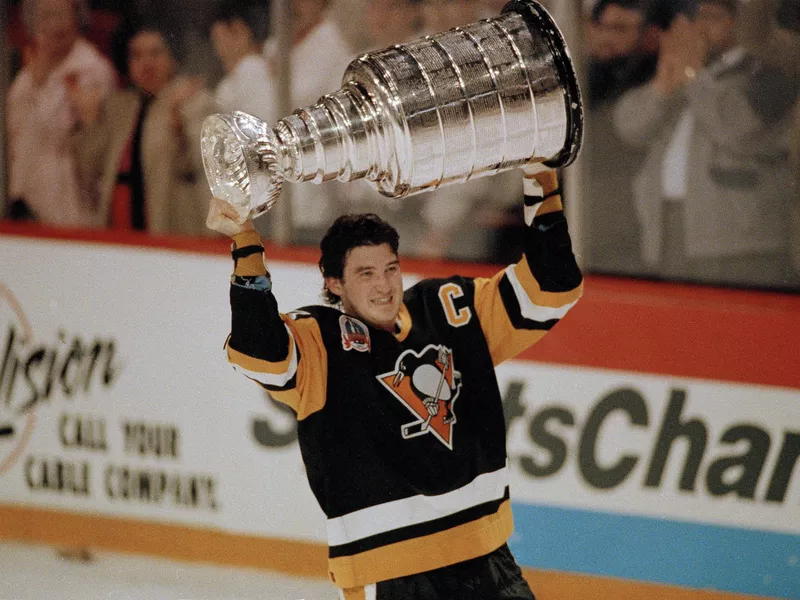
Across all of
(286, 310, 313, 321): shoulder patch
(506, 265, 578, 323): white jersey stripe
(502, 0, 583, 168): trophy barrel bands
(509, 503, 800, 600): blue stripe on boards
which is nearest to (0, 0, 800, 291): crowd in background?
(509, 503, 800, 600): blue stripe on boards

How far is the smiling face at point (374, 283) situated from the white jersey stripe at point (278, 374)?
0.59 feet

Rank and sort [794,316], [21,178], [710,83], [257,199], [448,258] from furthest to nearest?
[21,178], [448,258], [710,83], [794,316], [257,199]

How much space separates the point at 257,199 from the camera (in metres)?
2.00

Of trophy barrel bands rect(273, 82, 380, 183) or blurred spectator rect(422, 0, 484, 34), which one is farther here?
blurred spectator rect(422, 0, 484, 34)

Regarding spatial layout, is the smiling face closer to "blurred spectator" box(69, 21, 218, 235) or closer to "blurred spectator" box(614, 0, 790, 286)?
"blurred spectator" box(614, 0, 790, 286)

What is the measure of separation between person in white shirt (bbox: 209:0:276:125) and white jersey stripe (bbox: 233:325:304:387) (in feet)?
5.90

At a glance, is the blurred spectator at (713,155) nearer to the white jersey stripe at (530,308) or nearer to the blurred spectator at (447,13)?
the blurred spectator at (447,13)

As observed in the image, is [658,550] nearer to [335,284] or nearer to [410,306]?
[410,306]

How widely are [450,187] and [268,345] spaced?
70.1 inches

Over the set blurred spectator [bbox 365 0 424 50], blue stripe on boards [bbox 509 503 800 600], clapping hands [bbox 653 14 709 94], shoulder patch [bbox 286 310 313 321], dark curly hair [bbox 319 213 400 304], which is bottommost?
blue stripe on boards [bbox 509 503 800 600]

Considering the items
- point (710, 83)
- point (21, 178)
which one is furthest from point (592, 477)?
point (21, 178)

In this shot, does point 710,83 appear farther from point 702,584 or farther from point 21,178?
point 21,178

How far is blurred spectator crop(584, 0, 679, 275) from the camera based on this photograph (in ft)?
11.5

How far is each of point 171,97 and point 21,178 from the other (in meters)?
0.59
